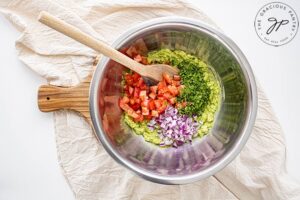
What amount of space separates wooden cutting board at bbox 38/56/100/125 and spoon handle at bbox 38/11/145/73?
191 mm

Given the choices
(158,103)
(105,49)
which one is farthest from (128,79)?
(105,49)

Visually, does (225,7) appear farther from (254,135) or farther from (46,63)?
(46,63)

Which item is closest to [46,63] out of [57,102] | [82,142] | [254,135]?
[57,102]

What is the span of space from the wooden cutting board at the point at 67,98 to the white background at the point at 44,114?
0.08 m

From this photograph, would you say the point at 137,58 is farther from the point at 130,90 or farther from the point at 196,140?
the point at 196,140

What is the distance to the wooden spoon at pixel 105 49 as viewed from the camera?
117 centimetres

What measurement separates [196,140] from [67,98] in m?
0.45

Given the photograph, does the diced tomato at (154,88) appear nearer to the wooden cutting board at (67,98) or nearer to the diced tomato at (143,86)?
the diced tomato at (143,86)

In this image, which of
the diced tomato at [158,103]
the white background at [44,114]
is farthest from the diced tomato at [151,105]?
the white background at [44,114]

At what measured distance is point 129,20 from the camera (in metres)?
1.49

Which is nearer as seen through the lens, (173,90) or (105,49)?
(105,49)

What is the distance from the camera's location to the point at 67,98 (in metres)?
1.45

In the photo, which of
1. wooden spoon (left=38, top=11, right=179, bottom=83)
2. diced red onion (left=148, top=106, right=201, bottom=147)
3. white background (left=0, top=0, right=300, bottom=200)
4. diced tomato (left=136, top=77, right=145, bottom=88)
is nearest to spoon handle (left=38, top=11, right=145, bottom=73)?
wooden spoon (left=38, top=11, right=179, bottom=83)

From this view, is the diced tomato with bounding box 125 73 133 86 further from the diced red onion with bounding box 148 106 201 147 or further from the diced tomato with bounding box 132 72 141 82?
the diced red onion with bounding box 148 106 201 147
